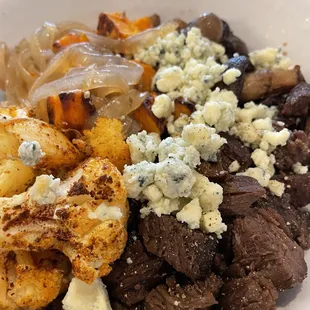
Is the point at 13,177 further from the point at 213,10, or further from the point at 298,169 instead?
the point at 213,10

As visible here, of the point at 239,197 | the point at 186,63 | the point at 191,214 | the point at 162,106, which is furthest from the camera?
the point at 186,63

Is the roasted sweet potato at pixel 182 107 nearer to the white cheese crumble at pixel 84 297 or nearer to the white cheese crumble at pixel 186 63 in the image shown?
the white cheese crumble at pixel 186 63

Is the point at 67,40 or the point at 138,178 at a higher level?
the point at 67,40

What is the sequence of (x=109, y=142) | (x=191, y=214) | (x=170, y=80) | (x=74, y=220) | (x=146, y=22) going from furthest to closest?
(x=146, y=22), (x=170, y=80), (x=109, y=142), (x=191, y=214), (x=74, y=220)

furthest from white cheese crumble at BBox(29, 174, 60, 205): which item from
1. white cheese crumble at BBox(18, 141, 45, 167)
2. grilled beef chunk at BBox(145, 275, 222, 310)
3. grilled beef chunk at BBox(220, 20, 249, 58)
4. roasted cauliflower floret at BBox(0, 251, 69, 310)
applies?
grilled beef chunk at BBox(220, 20, 249, 58)

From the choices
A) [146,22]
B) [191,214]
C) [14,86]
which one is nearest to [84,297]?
[191,214]

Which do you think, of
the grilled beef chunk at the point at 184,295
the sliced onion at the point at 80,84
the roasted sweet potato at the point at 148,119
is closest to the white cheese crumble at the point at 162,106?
the roasted sweet potato at the point at 148,119

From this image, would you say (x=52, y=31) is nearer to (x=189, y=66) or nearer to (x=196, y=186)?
(x=189, y=66)

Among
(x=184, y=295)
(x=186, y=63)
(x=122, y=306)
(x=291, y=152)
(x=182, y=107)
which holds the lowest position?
(x=122, y=306)
